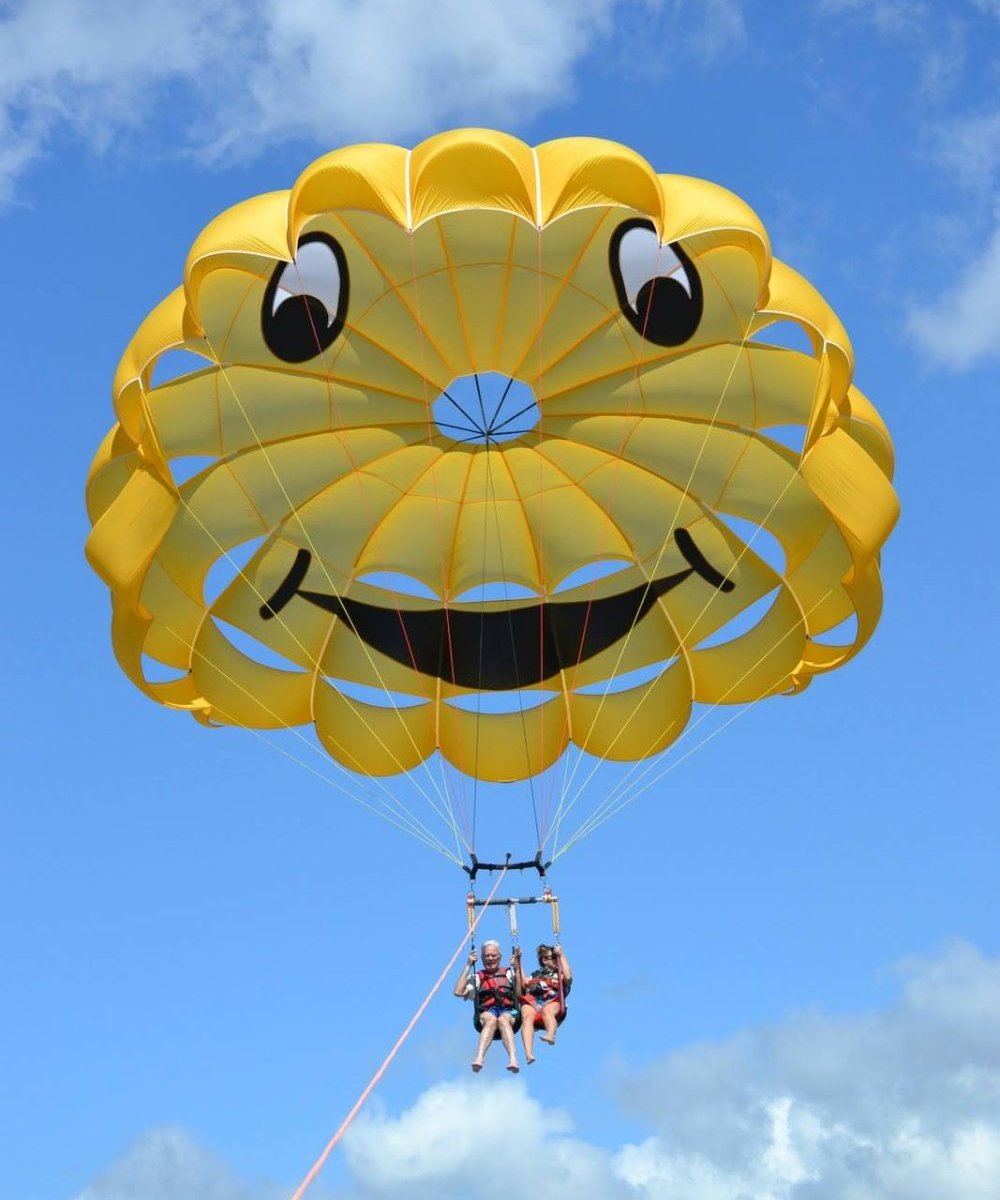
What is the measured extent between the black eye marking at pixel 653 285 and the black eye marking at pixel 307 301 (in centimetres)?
219

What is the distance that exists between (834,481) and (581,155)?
354 cm

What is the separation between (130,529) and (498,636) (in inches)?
143

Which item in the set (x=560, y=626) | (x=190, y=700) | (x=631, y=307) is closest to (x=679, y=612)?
(x=560, y=626)

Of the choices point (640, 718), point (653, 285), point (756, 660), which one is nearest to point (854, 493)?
point (756, 660)

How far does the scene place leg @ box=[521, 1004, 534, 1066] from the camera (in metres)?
16.1

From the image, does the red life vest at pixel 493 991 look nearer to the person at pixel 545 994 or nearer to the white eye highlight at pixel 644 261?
the person at pixel 545 994

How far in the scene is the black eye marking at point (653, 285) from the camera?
16.0m

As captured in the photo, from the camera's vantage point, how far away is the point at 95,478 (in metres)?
17.1

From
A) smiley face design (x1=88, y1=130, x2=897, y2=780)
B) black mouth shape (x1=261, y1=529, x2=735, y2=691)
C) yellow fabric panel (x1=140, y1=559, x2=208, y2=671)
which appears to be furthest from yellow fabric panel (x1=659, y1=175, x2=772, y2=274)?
yellow fabric panel (x1=140, y1=559, x2=208, y2=671)

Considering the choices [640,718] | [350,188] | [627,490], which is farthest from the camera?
[640,718]

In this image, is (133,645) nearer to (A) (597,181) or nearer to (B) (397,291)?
(B) (397,291)

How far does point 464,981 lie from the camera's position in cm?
1622

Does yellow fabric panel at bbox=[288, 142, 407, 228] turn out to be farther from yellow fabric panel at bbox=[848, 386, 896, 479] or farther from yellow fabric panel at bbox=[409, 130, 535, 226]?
yellow fabric panel at bbox=[848, 386, 896, 479]

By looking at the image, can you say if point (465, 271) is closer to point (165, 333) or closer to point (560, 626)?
point (165, 333)
